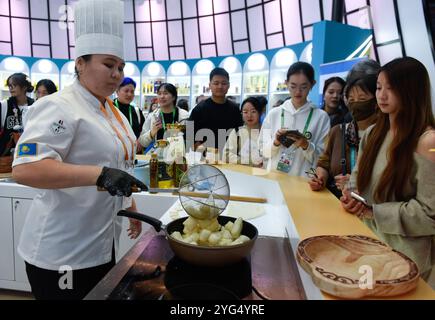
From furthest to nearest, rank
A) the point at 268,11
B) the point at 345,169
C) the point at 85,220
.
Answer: the point at 268,11
the point at 345,169
the point at 85,220

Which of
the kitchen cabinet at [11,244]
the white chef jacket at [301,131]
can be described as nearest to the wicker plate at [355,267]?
the white chef jacket at [301,131]

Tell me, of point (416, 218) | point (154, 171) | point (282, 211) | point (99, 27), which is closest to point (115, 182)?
point (99, 27)

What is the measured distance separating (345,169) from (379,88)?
65 cm

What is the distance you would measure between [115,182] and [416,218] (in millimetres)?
1090

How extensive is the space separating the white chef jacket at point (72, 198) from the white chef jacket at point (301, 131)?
154 centimetres

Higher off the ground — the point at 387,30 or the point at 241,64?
the point at 241,64

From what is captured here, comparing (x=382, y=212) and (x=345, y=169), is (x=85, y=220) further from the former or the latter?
(x=345, y=169)

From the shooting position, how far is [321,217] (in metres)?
1.35

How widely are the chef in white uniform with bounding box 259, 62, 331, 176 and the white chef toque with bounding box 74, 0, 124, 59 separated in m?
1.37

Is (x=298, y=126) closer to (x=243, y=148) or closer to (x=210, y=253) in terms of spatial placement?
(x=243, y=148)

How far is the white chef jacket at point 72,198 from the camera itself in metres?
1.08

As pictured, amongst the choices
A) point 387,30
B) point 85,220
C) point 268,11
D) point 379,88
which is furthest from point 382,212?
point 268,11

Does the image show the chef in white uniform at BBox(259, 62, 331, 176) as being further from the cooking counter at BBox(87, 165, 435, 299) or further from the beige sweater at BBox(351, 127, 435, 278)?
the beige sweater at BBox(351, 127, 435, 278)
